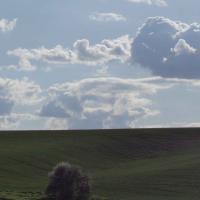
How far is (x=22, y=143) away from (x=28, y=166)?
64.6 ft

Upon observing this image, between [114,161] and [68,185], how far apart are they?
3167cm

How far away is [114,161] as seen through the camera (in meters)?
85.8

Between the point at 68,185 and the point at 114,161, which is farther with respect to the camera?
the point at 114,161

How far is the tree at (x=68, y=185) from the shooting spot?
5397 cm

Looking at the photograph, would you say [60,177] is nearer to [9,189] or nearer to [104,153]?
[9,189]

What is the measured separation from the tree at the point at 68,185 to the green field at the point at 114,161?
1.59 metres

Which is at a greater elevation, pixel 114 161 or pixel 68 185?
pixel 114 161

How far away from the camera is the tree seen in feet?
177

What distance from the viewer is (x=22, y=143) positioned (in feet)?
313

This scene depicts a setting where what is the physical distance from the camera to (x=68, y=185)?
5438cm

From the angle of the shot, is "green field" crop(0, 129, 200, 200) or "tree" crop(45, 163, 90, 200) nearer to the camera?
"tree" crop(45, 163, 90, 200)

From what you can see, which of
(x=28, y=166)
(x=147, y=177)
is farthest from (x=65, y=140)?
(x=147, y=177)

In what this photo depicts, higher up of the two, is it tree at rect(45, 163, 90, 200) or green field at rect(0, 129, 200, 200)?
green field at rect(0, 129, 200, 200)

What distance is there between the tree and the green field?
1592mm
